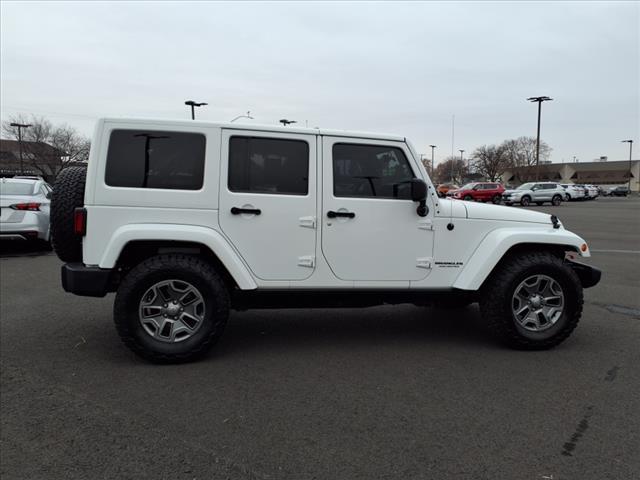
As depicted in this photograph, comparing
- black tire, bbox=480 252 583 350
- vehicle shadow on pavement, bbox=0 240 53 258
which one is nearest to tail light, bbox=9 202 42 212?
vehicle shadow on pavement, bbox=0 240 53 258

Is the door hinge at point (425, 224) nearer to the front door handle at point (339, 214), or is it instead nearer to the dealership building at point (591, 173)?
the front door handle at point (339, 214)

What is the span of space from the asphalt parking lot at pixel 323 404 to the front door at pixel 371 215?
2.61ft

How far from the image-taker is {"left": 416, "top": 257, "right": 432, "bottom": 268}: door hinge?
14.2 feet

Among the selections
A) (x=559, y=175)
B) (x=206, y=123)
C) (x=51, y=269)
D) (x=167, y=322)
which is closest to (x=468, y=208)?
(x=206, y=123)

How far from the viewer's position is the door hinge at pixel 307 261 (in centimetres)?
415

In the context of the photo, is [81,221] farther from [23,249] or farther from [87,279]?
[23,249]

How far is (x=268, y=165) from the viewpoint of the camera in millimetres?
4098

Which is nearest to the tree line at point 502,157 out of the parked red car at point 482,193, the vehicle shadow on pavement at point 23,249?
the parked red car at point 482,193

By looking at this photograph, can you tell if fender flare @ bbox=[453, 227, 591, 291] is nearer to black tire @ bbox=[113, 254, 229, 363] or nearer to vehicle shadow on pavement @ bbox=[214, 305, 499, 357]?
vehicle shadow on pavement @ bbox=[214, 305, 499, 357]

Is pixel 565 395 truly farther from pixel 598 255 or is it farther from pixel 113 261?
pixel 598 255

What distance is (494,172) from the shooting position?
327ft

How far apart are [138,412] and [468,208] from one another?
10.5 feet

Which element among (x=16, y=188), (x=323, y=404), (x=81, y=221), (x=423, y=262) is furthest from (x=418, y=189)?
(x=16, y=188)

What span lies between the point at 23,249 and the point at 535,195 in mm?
33579
